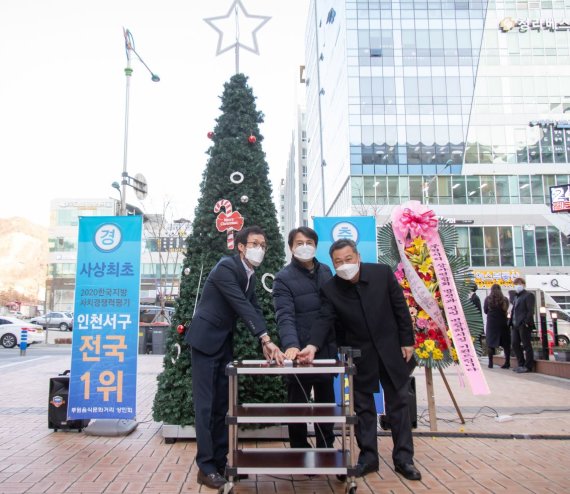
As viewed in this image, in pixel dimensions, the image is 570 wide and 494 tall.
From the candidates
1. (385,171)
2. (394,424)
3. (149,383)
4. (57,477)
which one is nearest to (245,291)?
(394,424)

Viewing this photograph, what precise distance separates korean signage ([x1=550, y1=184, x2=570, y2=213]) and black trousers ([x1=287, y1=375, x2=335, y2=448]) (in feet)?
35.9

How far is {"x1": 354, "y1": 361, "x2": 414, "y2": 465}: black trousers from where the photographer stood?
3.92m

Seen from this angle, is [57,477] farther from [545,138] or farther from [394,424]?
[545,138]

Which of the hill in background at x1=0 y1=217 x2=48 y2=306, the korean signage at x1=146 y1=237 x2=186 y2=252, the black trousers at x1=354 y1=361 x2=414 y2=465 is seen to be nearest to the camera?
the black trousers at x1=354 y1=361 x2=414 y2=465

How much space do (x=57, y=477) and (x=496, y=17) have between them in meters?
47.4

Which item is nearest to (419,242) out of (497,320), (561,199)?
(497,320)

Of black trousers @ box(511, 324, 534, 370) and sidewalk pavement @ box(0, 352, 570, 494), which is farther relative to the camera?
black trousers @ box(511, 324, 534, 370)

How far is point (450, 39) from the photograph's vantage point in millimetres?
42312

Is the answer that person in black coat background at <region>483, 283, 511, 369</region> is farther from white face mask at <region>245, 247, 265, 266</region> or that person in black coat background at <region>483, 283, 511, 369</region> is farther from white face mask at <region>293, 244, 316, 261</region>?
white face mask at <region>245, 247, 265, 266</region>

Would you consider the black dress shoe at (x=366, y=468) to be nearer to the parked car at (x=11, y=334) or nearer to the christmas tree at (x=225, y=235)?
the christmas tree at (x=225, y=235)

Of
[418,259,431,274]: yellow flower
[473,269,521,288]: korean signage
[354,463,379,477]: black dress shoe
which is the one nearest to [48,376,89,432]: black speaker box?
[354,463,379,477]: black dress shoe

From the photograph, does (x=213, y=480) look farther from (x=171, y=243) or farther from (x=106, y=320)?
(x=171, y=243)

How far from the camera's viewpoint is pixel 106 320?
5.40m

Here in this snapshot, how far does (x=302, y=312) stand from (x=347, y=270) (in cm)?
57
